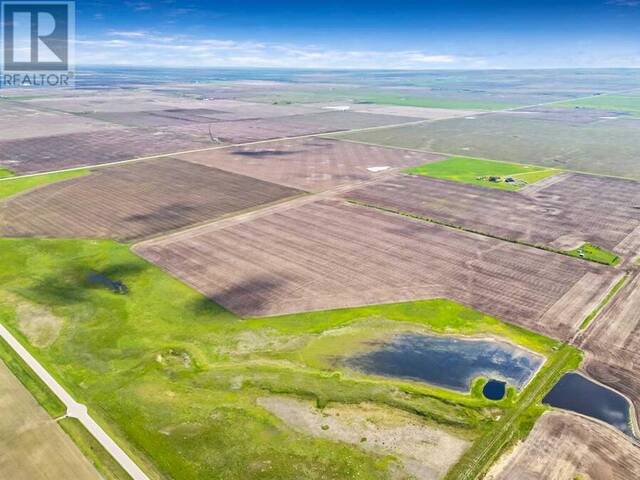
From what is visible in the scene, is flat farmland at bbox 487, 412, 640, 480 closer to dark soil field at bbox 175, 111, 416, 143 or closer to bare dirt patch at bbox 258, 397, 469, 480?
bare dirt patch at bbox 258, 397, 469, 480

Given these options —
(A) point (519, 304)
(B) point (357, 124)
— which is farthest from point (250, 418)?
(B) point (357, 124)

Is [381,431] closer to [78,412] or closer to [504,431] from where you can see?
[504,431]

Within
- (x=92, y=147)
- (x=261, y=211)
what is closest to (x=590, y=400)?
(x=261, y=211)

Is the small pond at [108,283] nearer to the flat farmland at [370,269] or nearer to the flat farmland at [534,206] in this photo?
the flat farmland at [370,269]

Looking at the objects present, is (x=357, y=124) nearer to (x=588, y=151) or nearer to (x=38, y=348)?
(x=588, y=151)

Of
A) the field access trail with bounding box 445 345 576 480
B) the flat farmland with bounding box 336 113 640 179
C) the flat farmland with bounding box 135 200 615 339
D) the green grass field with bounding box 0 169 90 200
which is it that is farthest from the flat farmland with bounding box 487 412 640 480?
the flat farmland with bounding box 336 113 640 179

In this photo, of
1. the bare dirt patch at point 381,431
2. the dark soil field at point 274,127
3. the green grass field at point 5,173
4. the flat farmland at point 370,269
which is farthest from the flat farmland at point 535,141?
the bare dirt patch at point 381,431
